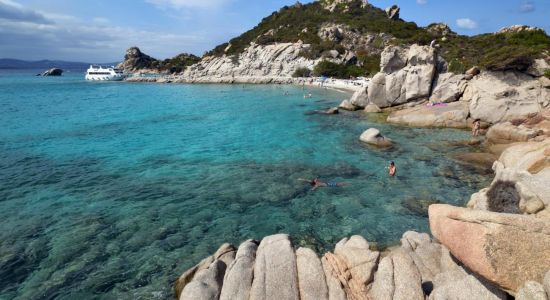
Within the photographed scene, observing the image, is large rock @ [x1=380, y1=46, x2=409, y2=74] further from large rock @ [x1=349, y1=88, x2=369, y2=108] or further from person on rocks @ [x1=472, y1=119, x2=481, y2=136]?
person on rocks @ [x1=472, y1=119, x2=481, y2=136]

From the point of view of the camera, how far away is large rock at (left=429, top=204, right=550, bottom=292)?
27.7 feet

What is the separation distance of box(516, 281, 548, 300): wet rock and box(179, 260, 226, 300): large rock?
7.97m

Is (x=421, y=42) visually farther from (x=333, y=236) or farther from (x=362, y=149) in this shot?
(x=333, y=236)

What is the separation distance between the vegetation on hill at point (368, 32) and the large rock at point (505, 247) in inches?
1424

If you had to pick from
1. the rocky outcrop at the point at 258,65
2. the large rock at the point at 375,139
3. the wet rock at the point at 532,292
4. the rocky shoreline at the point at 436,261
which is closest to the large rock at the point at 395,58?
the large rock at the point at 375,139

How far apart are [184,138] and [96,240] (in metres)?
22.8

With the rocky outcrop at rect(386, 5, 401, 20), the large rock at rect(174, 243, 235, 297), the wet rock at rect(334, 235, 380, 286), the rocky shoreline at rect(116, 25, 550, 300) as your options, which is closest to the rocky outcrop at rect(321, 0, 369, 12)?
the rocky outcrop at rect(386, 5, 401, 20)

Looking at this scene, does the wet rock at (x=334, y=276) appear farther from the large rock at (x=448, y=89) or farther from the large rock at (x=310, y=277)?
the large rock at (x=448, y=89)

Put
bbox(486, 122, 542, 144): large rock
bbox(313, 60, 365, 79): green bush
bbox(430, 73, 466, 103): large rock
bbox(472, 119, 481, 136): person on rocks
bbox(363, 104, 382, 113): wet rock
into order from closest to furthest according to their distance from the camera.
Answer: bbox(486, 122, 542, 144): large rock, bbox(472, 119, 481, 136): person on rocks, bbox(430, 73, 466, 103): large rock, bbox(363, 104, 382, 113): wet rock, bbox(313, 60, 365, 79): green bush

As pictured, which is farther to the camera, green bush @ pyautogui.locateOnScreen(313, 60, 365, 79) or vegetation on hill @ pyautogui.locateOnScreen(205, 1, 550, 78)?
green bush @ pyautogui.locateOnScreen(313, 60, 365, 79)

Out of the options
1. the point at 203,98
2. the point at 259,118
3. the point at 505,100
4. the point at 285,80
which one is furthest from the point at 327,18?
the point at 505,100

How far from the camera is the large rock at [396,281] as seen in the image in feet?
32.1

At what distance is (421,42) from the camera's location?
10088 cm

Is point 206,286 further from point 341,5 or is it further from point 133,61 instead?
point 133,61
